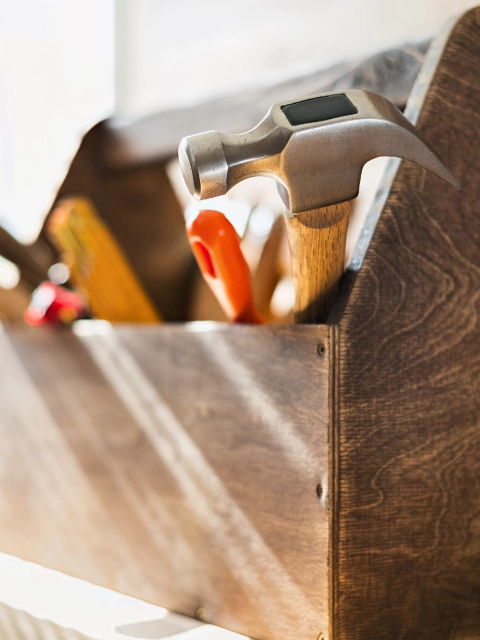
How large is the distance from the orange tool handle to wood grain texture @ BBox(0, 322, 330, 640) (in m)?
0.03

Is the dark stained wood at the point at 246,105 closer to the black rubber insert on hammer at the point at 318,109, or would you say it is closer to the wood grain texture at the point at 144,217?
the wood grain texture at the point at 144,217

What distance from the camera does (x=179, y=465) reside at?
51cm

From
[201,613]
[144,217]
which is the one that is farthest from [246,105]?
[201,613]

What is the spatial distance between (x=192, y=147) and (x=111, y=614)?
1.25 ft

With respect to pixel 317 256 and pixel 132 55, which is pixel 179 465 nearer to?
pixel 317 256

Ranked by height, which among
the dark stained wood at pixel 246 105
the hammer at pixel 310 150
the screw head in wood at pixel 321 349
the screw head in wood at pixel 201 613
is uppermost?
the hammer at pixel 310 150

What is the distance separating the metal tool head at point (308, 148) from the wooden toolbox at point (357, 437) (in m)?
0.07

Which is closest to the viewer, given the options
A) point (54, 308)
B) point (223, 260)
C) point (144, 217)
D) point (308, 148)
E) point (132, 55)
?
point (308, 148)

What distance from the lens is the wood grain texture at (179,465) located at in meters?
0.42

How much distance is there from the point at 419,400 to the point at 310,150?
19 centimetres

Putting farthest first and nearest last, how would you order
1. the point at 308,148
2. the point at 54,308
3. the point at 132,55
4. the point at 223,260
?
the point at 132,55
the point at 54,308
the point at 223,260
the point at 308,148

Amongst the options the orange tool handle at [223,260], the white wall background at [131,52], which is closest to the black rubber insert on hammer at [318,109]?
the orange tool handle at [223,260]

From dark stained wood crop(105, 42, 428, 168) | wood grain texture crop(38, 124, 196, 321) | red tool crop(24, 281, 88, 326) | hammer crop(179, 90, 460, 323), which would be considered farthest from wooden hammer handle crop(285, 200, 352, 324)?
wood grain texture crop(38, 124, 196, 321)

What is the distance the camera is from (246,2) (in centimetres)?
102
